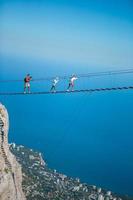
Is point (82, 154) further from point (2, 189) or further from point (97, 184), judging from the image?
point (2, 189)

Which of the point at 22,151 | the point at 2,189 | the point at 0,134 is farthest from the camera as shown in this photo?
the point at 22,151

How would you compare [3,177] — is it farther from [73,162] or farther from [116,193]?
[73,162]

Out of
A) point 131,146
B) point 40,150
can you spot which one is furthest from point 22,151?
point 131,146

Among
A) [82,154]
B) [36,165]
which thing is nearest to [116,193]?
[36,165]

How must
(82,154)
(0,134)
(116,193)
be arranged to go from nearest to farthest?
(0,134)
(116,193)
(82,154)

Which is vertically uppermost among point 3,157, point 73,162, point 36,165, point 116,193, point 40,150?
point 40,150

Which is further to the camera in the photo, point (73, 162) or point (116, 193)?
point (73, 162)

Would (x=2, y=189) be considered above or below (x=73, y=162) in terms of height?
below
